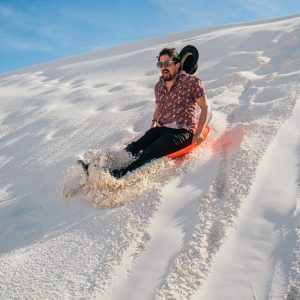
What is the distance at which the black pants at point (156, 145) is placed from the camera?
2.98 meters

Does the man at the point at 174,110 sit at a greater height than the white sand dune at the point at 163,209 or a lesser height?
greater

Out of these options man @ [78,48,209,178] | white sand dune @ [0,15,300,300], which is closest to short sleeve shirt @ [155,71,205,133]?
man @ [78,48,209,178]

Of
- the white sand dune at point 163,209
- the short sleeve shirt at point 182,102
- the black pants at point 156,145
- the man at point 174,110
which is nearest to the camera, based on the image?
the white sand dune at point 163,209

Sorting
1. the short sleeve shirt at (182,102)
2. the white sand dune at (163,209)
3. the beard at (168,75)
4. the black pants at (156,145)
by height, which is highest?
the beard at (168,75)

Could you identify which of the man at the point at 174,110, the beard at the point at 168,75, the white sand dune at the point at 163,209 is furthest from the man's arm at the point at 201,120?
the beard at the point at 168,75

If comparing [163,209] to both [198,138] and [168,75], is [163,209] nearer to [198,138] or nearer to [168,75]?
[198,138]

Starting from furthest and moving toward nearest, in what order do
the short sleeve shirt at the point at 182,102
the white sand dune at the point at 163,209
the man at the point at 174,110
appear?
the short sleeve shirt at the point at 182,102
the man at the point at 174,110
the white sand dune at the point at 163,209

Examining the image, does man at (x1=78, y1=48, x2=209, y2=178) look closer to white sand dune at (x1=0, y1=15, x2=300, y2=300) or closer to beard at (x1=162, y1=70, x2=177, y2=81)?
beard at (x1=162, y1=70, x2=177, y2=81)

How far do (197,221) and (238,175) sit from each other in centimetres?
55

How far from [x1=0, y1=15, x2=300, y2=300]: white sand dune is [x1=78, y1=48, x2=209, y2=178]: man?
195mm

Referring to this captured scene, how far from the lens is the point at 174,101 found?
3453 mm

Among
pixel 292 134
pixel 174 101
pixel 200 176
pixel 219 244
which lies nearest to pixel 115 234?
pixel 219 244

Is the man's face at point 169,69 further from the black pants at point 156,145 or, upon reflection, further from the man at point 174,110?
the black pants at point 156,145

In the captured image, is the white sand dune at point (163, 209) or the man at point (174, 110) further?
the man at point (174, 110)
